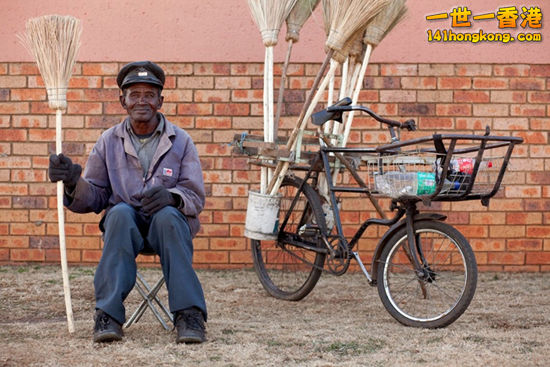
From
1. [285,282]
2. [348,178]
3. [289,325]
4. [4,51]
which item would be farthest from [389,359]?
[4,51]

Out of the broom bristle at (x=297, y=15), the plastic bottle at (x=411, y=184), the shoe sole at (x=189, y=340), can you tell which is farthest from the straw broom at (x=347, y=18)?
the shoe sole at (x=189, y=340)

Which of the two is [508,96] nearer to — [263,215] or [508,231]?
[508,231]

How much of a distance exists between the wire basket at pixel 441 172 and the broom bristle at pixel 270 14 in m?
1.25

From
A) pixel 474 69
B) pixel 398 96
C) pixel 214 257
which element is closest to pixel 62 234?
pixel 214 257

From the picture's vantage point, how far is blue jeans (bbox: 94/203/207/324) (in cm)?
385

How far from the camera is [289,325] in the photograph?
14.6 feet

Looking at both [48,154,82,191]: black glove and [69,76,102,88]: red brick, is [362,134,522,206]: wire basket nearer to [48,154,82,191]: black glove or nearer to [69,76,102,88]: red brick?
[48,154,82,191]: black glove

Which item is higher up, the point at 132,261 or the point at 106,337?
the point at 132,261

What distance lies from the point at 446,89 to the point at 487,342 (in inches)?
110

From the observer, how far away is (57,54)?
13.3ft

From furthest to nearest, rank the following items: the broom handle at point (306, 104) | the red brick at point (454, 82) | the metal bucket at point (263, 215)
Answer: the red brick at point (454, 82) < the metal bucket at point (263, 215) < the broom handle at point (306, 104)

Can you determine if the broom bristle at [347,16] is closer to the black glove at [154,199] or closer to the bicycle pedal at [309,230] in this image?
the bicycle pedal at [309,230]

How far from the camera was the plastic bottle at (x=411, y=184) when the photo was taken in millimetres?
4064

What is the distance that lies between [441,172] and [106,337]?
6.17ft
